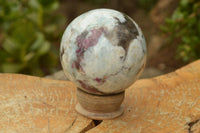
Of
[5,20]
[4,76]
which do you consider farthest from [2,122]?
[5,20]

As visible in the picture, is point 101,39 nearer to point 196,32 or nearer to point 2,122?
point 2,122

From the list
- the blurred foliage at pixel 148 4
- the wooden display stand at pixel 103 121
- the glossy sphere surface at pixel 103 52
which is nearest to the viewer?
the glossy sphere surface at pixel 103 52

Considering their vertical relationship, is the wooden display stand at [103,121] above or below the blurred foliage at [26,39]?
above

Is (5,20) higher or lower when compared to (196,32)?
lower

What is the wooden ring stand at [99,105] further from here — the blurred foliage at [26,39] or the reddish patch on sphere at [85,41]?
the blurred foliage at [26,39]

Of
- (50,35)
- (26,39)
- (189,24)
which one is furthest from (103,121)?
(50,35)

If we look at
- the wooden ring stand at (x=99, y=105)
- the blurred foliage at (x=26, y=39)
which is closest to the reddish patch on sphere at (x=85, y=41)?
the wooden ring stand at (x=99, y=105)

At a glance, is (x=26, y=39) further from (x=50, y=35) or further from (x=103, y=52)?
(x=103, y=52)
